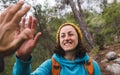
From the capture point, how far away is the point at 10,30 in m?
1.21

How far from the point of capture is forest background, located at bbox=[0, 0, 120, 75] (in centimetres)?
1490

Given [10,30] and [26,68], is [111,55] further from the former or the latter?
[10,30]

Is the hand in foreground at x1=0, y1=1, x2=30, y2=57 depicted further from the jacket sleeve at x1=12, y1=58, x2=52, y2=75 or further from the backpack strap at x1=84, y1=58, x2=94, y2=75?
the backpack strap at x1=84, y1=58, x2=94, y2=75

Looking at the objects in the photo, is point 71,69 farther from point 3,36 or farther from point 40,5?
point 40,5

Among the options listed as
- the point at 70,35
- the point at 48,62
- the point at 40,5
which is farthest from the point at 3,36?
the point at 40,5

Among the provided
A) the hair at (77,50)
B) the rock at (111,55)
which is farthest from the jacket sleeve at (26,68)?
the rock at (111,55)

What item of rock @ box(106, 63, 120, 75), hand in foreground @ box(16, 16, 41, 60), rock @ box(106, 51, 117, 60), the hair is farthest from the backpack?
rock @ box(106, 51, 117, 60)

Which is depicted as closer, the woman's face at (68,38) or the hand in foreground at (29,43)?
the hand in foreground at (29,43)

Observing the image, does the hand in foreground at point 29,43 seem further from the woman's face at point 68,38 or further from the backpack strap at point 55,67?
the woman's face at point 68,38

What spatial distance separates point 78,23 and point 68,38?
39.7ft

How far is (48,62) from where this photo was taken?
10.3ft

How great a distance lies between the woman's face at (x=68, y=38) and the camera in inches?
129

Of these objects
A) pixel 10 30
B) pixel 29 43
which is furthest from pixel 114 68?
pixel 10 30

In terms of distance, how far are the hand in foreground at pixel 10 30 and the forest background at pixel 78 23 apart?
1172cm
